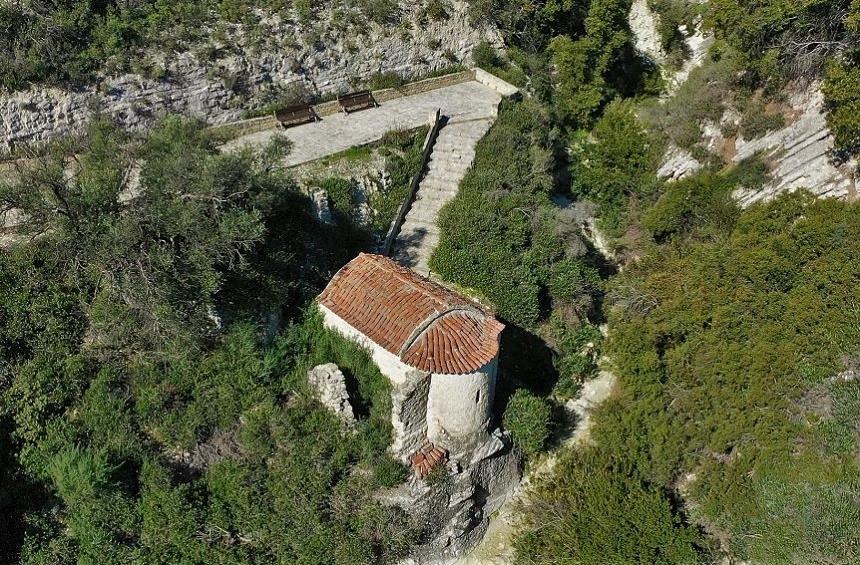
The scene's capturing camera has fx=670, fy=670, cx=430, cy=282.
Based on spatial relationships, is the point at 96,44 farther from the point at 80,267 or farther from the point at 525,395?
the point at 525,395

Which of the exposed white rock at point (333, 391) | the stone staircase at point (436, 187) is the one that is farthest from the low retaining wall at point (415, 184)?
the exposed white rock at point (333, 391)

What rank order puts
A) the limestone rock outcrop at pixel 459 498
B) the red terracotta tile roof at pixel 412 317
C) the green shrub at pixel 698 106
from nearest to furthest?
the red terracotta tile roof at pixel 412 317, the limestone rock outcrop at pixel 459 498, the green shrub at pixel 698 106

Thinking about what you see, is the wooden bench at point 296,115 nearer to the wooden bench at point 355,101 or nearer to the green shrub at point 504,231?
the wooden bench at point 355,101

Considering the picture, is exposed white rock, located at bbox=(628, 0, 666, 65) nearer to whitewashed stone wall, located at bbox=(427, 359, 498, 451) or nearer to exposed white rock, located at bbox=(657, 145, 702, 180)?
exposed white rock, located at bbox=(657, 145, 702, 180)

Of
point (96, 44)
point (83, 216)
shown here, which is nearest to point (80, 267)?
point (83, 216)

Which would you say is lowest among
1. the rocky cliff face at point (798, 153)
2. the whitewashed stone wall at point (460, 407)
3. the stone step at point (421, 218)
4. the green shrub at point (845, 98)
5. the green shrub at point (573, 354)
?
the green shrub at point (573, 354)

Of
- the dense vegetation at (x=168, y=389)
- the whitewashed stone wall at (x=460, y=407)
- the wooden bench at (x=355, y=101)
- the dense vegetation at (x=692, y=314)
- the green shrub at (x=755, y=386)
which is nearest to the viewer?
the dense vegetation at (x=168, y=389)
